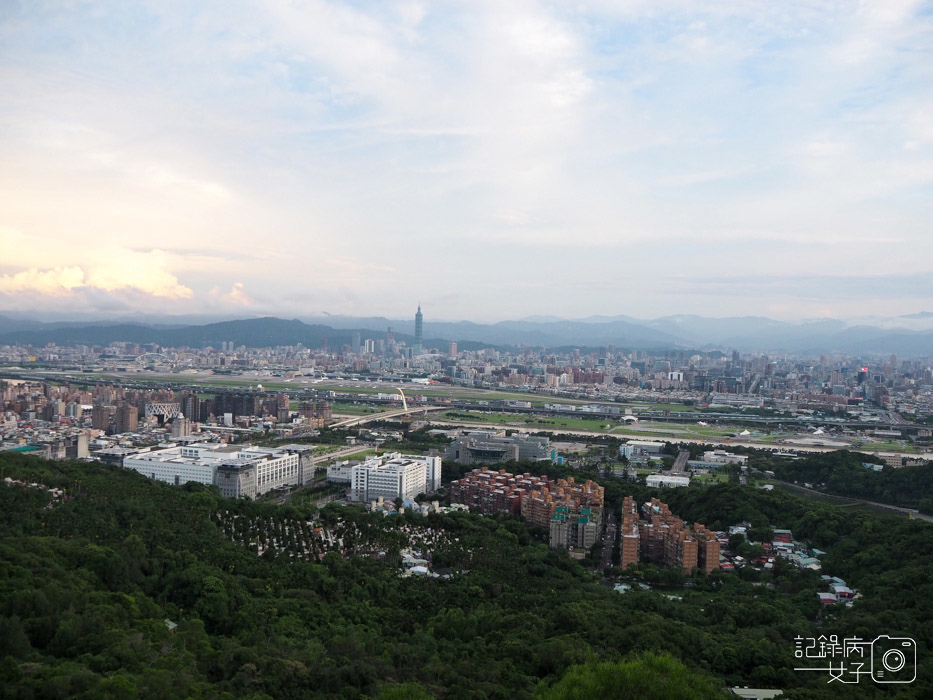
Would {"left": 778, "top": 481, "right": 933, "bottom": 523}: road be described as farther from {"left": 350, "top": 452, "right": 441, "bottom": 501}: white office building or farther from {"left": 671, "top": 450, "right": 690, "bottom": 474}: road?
{"left": 350, "top": 452, "right": 441, "bottom": 501}: white office building

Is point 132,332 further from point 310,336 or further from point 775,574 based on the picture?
point 775,574

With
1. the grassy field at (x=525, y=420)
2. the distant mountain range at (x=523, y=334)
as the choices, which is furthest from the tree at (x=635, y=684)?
the distant mountain range at (x=523, y=334)

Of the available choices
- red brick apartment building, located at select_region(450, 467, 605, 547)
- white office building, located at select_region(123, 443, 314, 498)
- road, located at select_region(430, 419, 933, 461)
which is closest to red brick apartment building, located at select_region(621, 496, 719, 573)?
red brick apartment building, located at select_region(450, 467, 605, 547)

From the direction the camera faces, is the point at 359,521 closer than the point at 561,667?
No

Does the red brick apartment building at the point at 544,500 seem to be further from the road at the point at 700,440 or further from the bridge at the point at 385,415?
the bridge at the point at 385,415

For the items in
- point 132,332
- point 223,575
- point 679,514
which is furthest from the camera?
point 132,332

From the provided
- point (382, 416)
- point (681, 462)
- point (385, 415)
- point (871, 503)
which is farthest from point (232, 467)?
point (385, 415)

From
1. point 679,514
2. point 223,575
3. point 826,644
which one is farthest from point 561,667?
point 679,514
